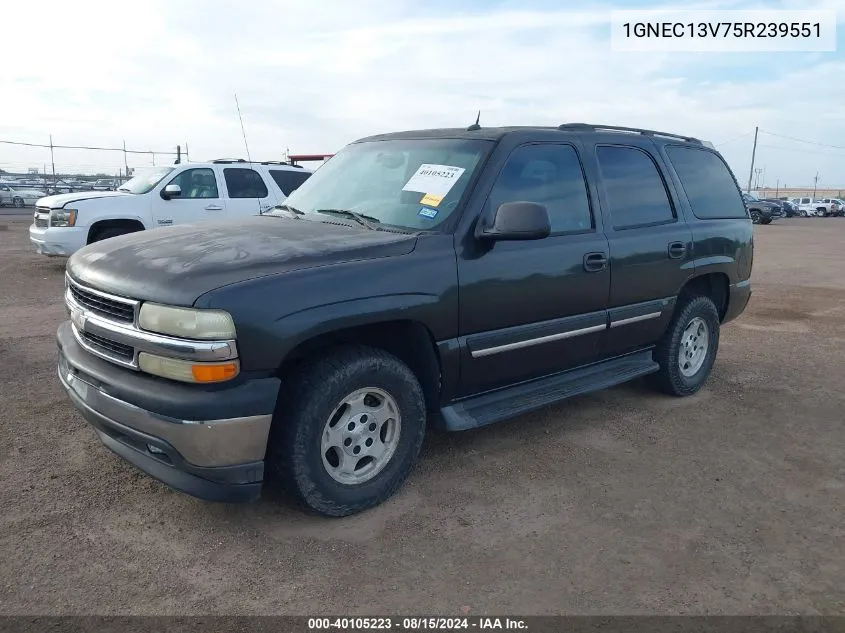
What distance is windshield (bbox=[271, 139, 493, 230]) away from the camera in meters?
3.78

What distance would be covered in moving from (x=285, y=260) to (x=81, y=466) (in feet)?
5.82

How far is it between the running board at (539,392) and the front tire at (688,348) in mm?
220

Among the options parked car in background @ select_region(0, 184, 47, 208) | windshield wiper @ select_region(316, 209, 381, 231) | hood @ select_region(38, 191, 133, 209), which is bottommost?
windshield wiper @ select_region(316, 209, 381, 231)

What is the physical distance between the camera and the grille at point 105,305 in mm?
3008

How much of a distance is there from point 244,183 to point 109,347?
26.3ft

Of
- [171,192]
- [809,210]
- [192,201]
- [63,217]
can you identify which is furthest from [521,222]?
[809,210]

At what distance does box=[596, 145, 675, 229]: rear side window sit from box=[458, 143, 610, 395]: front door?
0.85 feet

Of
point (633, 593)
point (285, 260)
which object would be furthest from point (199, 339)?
point (633, 593)

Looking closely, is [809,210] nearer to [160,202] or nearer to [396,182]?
[160,202]

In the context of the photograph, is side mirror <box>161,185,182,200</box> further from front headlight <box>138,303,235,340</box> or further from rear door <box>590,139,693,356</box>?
front headlight <box>138,303,235,340</box>

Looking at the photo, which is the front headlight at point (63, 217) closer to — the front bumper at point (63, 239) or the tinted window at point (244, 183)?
the front bumper at point (63, 239)

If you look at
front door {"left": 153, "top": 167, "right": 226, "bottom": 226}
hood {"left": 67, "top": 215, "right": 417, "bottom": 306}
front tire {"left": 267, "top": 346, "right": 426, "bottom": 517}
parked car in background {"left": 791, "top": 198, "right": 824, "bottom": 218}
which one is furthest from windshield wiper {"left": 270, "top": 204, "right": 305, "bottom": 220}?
parked car in background {"left": 791, "top": 198, "right": 824, "bottom": 218}

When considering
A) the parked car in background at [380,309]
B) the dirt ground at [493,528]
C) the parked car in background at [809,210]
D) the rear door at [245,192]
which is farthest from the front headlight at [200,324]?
the parked car in background at [809,210]

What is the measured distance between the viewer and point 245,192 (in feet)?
35.2
